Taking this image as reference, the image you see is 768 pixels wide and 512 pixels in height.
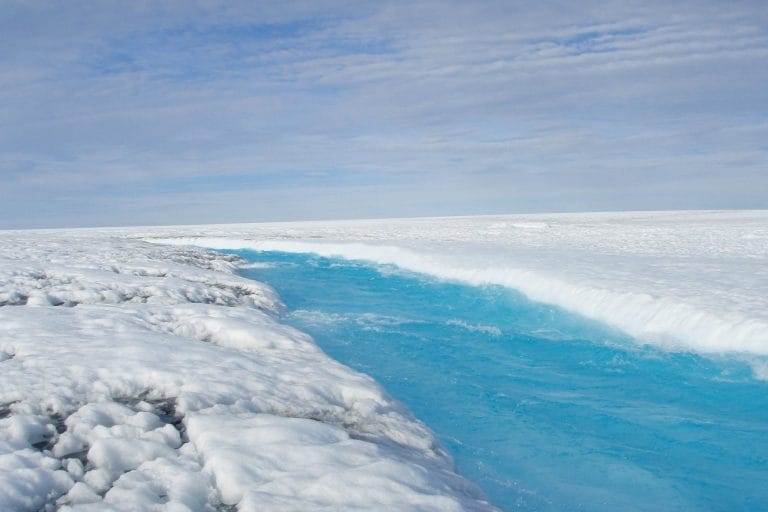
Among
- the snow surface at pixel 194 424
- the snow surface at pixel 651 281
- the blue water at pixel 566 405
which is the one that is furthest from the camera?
the snow surface at pixel 651 281

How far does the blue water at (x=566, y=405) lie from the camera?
180 inches

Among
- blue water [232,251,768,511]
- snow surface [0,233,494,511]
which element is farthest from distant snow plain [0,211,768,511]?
blue water [232,251,768,511]

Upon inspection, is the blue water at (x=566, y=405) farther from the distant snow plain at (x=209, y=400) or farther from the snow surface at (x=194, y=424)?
the snow surface at (x=194, y=424)

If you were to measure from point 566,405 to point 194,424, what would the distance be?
4.11m

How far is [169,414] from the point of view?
13.4 feet

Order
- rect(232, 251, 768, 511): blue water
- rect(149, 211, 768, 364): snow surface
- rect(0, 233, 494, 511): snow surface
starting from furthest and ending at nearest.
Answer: rect(149, 211, 768, 364): snow surface < rect(232, 251, 768, 511): blue water < rect(0, 233, 494, 511): snow surface

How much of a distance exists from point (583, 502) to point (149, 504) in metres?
3.08

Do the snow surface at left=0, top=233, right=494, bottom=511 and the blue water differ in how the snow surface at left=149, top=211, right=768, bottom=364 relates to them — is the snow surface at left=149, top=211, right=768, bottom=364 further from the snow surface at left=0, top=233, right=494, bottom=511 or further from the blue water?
the snow surface at left=0, top=233, right=494, bottom=511

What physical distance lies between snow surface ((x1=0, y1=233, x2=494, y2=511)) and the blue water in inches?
37.3

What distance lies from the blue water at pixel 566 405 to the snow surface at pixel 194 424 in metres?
0.95

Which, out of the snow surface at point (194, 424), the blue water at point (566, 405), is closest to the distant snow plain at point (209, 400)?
the snow surface at point (194, 424)

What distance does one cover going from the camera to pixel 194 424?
12.5 feet

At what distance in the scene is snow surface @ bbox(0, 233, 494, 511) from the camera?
3043 mm

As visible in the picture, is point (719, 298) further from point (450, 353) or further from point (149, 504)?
point (149, 504)
